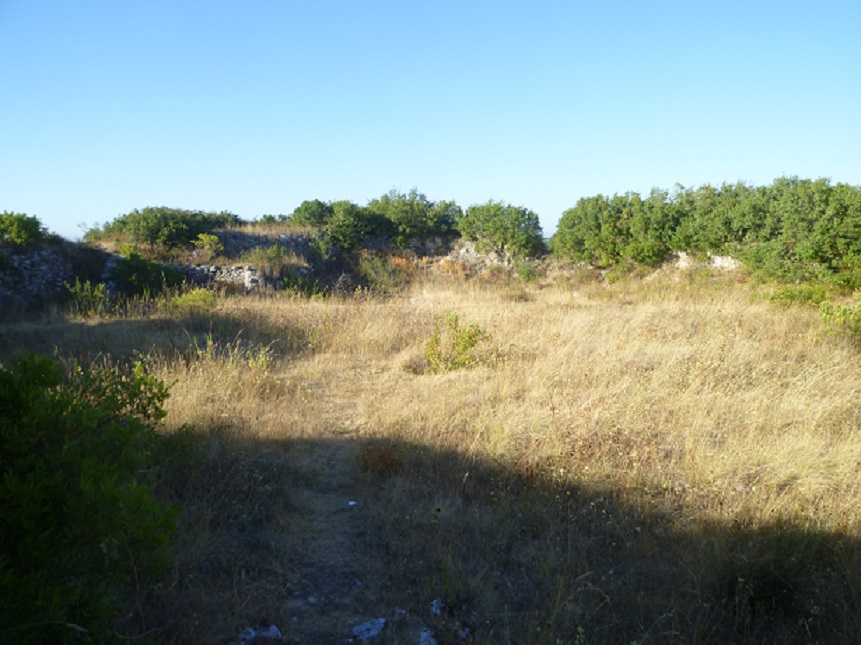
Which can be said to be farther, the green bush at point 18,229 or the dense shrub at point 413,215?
the dense shrub at point 413,215

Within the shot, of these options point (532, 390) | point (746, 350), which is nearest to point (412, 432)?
point (532, 390)

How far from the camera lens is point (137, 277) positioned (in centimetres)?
1129

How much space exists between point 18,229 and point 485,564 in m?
12.6

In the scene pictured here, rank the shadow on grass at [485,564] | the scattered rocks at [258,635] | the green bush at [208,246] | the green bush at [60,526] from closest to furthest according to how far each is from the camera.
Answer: the green bush at [60,526] < the scattered rocks at [258,635] < the shadow on grass at [485,564] < the green bush at [208,246]

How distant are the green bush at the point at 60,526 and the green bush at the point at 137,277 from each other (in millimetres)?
10013

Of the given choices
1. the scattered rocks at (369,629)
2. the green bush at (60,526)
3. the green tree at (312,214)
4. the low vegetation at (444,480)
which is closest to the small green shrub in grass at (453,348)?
the low vegetation at (444,480)

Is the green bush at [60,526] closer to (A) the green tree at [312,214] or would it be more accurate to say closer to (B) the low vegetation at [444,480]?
(B) the low vegetation at [444,480]

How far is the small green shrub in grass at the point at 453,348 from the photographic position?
21.4 ft

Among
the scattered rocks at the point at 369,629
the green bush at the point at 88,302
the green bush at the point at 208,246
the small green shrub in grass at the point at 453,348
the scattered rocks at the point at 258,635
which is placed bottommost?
the scattered rocks at the point at 369,629

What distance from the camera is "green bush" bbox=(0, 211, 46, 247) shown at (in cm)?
1146

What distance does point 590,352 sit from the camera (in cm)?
641

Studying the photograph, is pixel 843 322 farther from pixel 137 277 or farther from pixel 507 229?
pixel 137 277

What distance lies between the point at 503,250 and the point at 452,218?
2418mm

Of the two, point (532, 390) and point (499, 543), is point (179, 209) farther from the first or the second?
point (499, 543)
